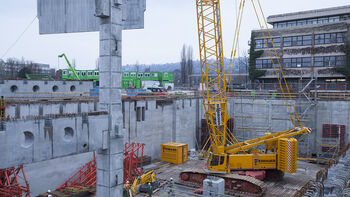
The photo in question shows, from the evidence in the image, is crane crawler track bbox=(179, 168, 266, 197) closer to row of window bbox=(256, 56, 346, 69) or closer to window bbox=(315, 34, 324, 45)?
row of window bbox=(256, 56, 346, 69)

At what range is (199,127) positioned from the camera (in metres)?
35.8

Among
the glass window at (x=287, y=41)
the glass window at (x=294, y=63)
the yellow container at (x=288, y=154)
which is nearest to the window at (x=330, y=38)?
the glass window at (x=287, y=41)

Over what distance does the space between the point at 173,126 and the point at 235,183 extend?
12.2m

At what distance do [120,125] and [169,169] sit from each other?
1408 centimetres

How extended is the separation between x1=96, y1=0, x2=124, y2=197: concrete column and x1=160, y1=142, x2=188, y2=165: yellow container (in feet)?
48.0

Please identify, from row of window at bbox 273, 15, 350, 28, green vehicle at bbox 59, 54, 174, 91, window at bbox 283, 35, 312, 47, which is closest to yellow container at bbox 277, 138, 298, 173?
window at bbox 283, 35, 312, 47

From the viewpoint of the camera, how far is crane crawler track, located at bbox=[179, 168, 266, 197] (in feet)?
64.4

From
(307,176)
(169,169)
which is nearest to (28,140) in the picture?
(169,169)

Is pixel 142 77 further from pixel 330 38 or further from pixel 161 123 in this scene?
pixel 161 123

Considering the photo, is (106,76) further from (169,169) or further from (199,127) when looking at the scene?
(199,127)

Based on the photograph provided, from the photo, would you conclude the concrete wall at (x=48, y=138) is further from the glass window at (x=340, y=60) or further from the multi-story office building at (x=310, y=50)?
the glass window at (x=340, y=60)

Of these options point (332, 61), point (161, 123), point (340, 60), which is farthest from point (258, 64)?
point (161, 123)

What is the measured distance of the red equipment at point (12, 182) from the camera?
53.1ft

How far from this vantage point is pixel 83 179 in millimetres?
20172
